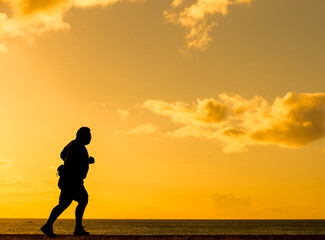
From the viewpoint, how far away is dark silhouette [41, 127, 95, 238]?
9.22 meters

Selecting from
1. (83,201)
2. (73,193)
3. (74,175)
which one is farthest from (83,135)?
(83,201)

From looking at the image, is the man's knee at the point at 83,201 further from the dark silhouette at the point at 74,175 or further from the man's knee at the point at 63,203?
the man's knee at the point at 63,203

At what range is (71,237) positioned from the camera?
10.4 meters

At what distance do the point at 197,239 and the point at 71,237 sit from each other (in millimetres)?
2835

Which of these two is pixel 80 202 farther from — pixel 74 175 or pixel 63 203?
pixel 74 175

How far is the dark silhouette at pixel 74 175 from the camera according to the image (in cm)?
922

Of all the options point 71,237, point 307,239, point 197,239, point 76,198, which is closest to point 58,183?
point 76,198

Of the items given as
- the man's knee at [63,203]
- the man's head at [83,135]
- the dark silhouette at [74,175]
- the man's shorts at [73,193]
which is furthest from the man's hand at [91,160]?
the man's knee at [63,203]

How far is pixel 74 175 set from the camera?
925 cm

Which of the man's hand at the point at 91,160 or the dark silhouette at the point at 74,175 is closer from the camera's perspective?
the dark silhouette at the point at 74,175

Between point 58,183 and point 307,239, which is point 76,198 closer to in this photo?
point 58,183

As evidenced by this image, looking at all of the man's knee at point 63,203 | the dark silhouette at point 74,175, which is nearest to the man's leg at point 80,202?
the dark silhouette at point 74,175

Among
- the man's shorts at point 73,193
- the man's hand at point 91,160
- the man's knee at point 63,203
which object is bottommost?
the man's knee at point 63,203

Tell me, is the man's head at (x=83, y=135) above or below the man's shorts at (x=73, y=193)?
above
